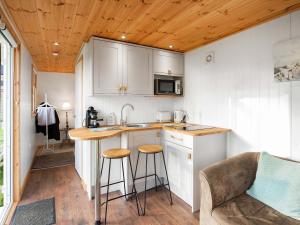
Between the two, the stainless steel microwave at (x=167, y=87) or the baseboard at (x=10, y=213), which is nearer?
the baseboard at (x=10, y=213)

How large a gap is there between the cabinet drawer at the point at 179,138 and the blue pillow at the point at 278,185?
78 centimetres

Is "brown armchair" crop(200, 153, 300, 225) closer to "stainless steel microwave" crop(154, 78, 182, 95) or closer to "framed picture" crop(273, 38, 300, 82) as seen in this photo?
"framed picture" crop(273, 38, 300, 82)

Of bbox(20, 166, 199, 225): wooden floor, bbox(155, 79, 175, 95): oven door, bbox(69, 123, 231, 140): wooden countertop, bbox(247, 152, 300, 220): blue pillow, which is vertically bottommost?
bbox(20, 166, 199, 225): wooden floor

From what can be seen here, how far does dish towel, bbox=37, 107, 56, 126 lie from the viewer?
187 inches

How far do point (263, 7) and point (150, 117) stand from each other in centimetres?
227

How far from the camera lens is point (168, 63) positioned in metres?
3.25

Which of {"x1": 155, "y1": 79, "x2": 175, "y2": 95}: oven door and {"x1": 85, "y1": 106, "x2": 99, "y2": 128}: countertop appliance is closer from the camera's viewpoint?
{"x1": 85, "y1": 106, "x2": 99, "y2": 128}: countertop appliance

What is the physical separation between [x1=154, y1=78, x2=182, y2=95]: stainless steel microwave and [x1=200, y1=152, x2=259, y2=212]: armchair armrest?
169cm

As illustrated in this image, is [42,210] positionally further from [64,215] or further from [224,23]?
[224,23]

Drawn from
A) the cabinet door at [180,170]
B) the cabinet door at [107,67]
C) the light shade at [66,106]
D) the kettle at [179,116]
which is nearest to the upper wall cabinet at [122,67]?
the cabinet door at [107,67]

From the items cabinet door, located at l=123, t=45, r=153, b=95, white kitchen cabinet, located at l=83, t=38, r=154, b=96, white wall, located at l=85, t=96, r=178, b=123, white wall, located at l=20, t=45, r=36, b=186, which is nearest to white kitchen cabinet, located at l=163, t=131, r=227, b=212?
white wall, located at l=85, t=96, r=178, b=123

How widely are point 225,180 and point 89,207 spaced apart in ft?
5.67

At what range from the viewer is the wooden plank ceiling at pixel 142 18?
1767mm

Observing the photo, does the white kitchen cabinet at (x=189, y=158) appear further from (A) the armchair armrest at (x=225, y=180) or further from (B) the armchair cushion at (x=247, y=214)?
(B) the armchair cushion at (x=247, y=214)
